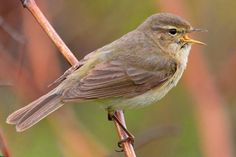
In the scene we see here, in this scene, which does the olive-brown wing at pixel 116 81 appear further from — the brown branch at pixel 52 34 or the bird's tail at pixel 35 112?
the brown branch at pixel 52 34

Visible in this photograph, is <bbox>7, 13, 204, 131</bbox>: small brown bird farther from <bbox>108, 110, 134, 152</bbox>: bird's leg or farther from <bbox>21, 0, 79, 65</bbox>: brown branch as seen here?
<bbox>21, 0, 79, 65</bbox>: brown branch

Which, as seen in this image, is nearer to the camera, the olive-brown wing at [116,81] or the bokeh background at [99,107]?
the olive-brown wing at [116,81]

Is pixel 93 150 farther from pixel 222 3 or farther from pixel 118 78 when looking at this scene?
pixel 222 3

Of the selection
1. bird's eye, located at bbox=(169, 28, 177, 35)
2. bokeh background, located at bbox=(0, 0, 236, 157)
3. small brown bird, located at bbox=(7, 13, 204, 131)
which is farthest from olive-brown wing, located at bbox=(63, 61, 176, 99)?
bokeh background, located at bbox=(0, 0, 236, 157)

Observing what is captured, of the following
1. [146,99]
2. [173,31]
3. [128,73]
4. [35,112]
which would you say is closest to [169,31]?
[173,31]

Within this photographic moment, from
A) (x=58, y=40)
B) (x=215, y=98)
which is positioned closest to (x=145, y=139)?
(x=58, y=40)

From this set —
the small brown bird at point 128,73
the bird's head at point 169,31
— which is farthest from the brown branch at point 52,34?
the bird's head at point 169,31

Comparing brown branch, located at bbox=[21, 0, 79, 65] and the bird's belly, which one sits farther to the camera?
the bird's belly

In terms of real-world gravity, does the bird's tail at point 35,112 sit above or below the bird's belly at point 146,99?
above
